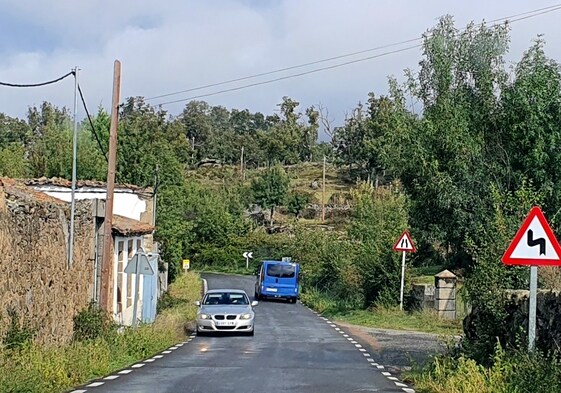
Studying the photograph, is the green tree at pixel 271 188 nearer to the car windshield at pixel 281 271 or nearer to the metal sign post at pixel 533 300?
the car windshield at pixel 281 271

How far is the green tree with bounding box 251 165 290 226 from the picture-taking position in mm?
95438

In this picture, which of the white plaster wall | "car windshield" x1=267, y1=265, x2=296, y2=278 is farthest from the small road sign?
"car windshield" x1=267, y1=265, x2=296, y2=278

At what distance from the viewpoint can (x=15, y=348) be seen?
49.8ft

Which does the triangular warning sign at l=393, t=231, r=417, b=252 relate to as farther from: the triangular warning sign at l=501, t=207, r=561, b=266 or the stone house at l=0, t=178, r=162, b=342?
the triangular warning sign at l=501, t=207, r=561, b=266

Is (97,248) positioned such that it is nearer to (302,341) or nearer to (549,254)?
(302,341)

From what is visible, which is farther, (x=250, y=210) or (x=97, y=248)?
(x=250, y=210)

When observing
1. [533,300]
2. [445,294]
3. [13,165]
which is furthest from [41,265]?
[13,165]

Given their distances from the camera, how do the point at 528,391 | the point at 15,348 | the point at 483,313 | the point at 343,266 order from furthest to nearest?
the point at 343,266, the point at 483,313, the point at 15,348, the point at 528,391

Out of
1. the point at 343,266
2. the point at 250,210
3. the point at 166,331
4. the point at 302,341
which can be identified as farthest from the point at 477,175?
the point at 250,210

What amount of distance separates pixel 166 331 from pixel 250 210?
77971mm

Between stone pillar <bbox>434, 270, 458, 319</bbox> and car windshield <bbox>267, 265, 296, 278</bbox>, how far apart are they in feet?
75.3

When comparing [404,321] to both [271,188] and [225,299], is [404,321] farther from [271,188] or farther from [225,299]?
[271,188]

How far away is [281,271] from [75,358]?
1621 inches

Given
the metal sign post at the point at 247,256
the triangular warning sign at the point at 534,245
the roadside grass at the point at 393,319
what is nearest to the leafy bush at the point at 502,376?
the triangular warning sign at the point at 534,245
